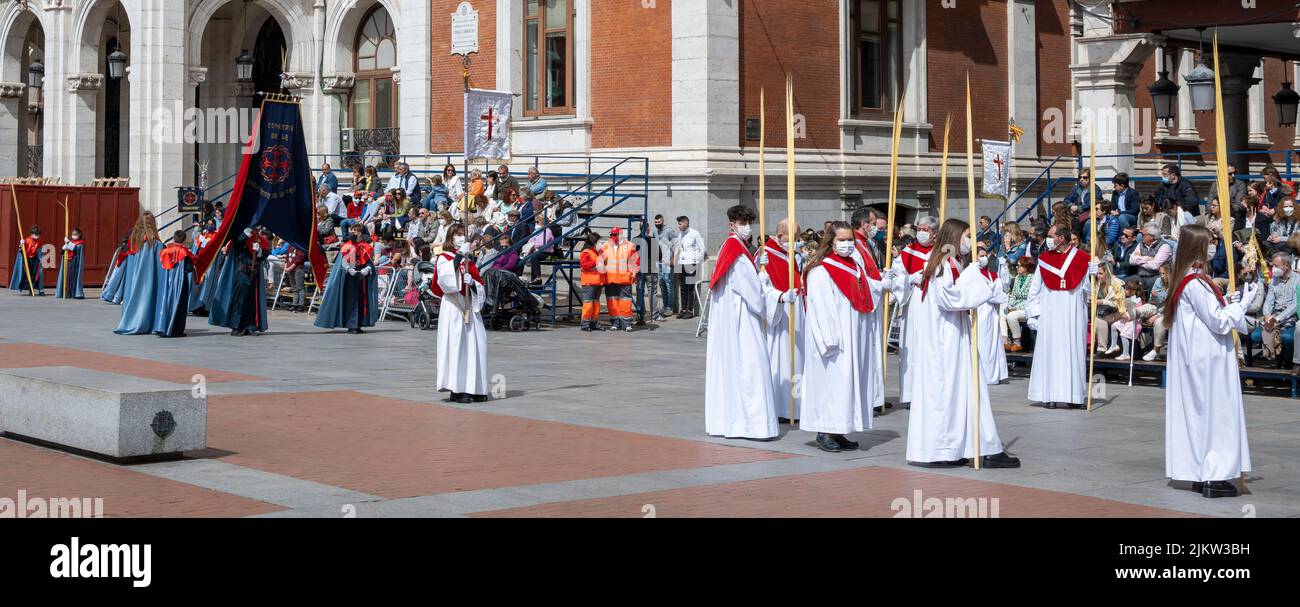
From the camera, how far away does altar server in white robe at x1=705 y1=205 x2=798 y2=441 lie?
12.7 metres

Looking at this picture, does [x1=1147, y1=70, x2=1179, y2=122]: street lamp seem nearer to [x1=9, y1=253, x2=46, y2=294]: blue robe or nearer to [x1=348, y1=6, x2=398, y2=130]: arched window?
[x1=348, y1=6, x2=398, y2=130]: arched window

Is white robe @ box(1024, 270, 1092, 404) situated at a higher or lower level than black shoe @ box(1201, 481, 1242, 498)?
higher

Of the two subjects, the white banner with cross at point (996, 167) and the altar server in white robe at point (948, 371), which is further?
the white banner with cross at point (996, 167)

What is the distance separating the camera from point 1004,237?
21141mm

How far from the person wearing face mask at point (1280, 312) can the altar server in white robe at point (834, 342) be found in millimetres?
6758

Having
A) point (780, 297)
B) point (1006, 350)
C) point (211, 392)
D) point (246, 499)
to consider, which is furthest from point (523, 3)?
point (246, 499)

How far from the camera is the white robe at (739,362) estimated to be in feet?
41.8

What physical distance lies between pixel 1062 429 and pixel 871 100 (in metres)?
16.3

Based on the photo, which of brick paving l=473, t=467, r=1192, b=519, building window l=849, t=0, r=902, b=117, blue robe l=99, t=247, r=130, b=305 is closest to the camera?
brick paving l=473, t=467, r=1192, b=519

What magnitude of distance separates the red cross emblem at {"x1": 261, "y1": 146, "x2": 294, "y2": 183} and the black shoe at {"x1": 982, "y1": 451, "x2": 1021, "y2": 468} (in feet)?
44.2

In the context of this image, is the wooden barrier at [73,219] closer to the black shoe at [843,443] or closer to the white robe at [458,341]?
the white robe at [458,341]

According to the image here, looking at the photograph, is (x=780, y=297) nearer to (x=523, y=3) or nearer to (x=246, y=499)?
(x=246, y=499)

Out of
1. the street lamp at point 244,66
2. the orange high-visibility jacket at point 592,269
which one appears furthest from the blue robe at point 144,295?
the street lamp at point 244,66

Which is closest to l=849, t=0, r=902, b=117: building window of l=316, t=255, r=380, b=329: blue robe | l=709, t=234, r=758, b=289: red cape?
l=316, t=255, r=380, b=329: blue robe
